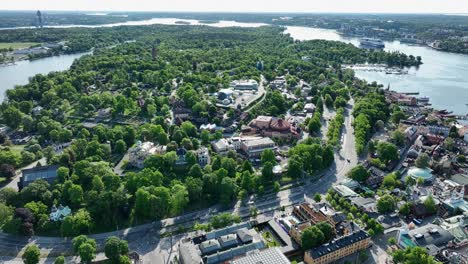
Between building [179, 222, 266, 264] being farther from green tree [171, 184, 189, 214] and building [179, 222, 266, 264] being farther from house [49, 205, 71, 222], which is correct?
house [49, 205, 71, 222]

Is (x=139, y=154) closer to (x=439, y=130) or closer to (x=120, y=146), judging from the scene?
(x=120, y=146)

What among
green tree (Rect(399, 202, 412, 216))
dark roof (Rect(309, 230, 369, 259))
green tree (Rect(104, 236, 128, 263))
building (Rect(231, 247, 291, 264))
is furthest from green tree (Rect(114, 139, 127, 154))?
green tree (Rect(399, 202, 412, 216))

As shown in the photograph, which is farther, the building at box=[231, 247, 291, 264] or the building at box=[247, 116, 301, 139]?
the building at box=[247, 116, 301, 139]

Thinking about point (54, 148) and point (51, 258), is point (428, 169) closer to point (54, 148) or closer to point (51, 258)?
point (51, 258)

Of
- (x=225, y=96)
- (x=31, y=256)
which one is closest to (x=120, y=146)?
(x=31, y=256)

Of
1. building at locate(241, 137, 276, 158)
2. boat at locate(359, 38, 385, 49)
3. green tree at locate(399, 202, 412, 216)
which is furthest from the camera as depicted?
boat at locate(359, 38, 385, 49)

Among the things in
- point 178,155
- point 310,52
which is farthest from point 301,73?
point 178,155
